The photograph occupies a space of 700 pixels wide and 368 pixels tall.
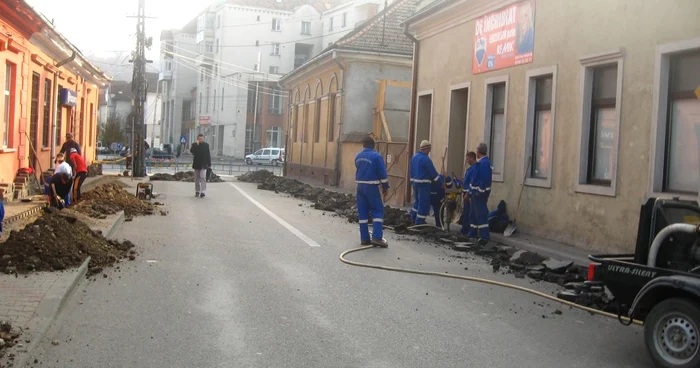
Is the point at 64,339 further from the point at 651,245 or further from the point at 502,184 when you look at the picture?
the point at 502,184

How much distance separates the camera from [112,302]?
7645 mm

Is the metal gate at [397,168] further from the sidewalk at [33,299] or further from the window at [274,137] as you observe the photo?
the window at [274,137]

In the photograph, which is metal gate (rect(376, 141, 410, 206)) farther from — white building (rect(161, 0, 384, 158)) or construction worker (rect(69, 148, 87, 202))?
white building (rect(161, 0, 384, 158))

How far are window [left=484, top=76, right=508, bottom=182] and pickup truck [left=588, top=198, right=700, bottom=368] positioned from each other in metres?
9.94

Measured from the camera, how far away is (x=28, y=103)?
755 inches

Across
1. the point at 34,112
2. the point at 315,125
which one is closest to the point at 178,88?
the point at 315,125

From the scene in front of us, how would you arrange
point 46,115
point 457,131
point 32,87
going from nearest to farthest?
1. point 457,131
2. point 32,87
3. point 46,115

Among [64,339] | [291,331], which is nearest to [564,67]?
[291,331]

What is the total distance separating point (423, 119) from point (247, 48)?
58662mm

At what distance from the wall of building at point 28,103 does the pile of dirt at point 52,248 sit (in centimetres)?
745

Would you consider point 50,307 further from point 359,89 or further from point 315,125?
point 315,125

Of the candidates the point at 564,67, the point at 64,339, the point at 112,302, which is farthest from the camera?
the point at 564,67

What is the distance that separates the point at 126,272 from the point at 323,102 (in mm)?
26115

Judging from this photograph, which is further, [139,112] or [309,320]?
[139,112]
